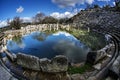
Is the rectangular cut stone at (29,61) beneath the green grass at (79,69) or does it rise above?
above

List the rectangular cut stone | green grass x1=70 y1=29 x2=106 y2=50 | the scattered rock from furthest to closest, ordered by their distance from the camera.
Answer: green grass x1=70 y1=29 x2=106 y2=50 → the rectangular cut stone → the scattered rock

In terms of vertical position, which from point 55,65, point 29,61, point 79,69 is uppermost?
point 29,61

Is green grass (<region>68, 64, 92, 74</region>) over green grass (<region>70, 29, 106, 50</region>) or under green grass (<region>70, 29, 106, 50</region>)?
under

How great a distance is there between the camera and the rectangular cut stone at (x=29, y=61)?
680cm

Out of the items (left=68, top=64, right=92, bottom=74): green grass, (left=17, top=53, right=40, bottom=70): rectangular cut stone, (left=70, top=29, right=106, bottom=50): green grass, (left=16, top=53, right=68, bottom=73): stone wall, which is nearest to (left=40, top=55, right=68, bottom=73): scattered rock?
(left=16, top=53, right=68, bottom=73): stone wall

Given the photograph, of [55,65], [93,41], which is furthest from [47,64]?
[93,41]

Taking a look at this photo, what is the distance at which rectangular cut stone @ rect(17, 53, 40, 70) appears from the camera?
680 centimetres

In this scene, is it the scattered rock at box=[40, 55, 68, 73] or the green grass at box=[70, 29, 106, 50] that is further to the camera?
the green grass at box=[70, 29, 106, 50]

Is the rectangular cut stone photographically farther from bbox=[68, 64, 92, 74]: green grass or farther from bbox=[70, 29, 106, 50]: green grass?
bbox=[70, 29, 106, 50]: green grass

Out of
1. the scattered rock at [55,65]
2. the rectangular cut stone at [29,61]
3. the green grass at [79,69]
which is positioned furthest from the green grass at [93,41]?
the rectangular cut stone at [29,61]

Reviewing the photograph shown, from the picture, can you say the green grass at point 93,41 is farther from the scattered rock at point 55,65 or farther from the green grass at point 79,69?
the scattered rock at point 55,65

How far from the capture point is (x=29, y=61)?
6930 millimetres

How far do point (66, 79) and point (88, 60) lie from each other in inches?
75.6

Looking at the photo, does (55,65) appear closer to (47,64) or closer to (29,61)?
(47,64)
